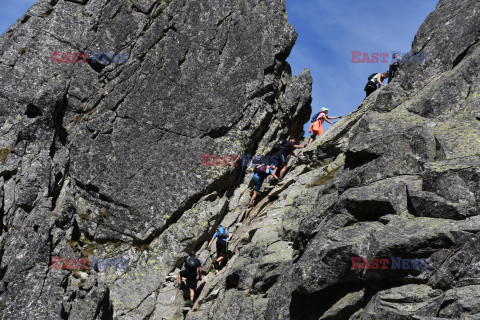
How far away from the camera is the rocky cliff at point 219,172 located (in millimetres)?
14852

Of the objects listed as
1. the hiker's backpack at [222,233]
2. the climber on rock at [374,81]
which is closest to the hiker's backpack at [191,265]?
the hiker's backpack at [222,233]

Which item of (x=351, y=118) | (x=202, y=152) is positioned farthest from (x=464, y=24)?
(x=202, y=152)

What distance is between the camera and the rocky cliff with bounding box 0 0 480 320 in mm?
14852

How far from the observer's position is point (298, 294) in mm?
16656

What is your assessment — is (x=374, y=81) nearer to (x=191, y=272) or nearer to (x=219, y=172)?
(x=219, y=172)

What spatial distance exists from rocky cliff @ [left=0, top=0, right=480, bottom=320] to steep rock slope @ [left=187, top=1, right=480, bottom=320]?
62 millimetres

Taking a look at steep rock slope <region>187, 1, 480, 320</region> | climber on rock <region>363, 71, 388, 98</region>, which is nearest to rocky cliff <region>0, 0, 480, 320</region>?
steep rock slope <region>187, 1, 480, 320</region>

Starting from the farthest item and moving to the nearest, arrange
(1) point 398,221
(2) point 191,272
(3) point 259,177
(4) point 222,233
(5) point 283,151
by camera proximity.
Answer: (5) point 283,151 → (3) point 259,177 → (4) point 222,233 → (2) point 191,272 → (1) point 398,221

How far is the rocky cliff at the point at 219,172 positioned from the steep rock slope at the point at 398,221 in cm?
6

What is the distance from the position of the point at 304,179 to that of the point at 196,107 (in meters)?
9.41

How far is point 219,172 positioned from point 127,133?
Answer: 21.9 ft

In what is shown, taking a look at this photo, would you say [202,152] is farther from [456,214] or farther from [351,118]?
[456,214]

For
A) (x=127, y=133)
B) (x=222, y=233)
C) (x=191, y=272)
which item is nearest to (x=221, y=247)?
(x=222, y=233)

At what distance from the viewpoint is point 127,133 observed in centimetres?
3038
